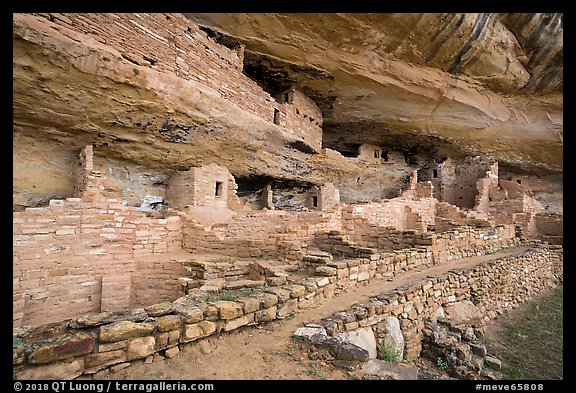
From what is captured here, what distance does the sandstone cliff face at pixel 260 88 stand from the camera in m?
5.27

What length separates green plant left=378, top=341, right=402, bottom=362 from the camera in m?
3.55

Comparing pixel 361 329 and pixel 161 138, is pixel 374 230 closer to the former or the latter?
pixel 361 329

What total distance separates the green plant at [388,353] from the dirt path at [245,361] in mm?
999

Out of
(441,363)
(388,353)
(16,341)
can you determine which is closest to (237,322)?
(16,341)

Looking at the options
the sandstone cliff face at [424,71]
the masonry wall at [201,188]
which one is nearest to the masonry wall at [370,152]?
the sandstone cliff face at [424,71]

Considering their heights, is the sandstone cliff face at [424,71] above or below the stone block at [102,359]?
above

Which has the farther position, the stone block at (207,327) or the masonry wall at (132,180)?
the masonry wall at (132,180)

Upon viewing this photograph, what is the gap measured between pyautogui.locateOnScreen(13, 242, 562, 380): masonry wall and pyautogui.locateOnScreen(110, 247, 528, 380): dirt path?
8 cm

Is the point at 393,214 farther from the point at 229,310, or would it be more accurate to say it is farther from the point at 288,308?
the point at 229,310

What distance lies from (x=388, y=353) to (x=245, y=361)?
6.35ft

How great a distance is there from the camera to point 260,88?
332 inches

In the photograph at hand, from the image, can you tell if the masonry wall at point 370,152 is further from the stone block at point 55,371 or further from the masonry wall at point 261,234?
the stone block at point 55,371

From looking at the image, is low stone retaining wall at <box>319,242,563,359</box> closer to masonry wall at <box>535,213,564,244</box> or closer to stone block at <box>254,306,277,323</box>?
stone block at <box>254,306,277,323</box>
